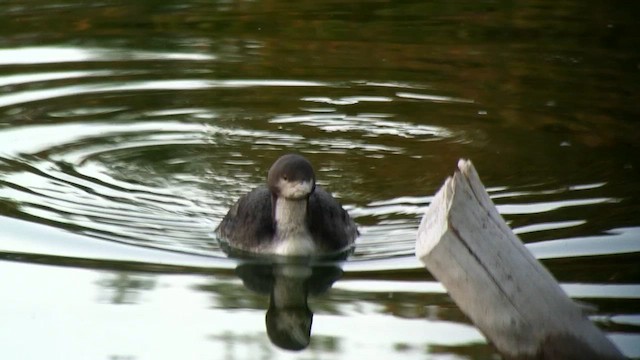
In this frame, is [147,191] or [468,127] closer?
[147,191]

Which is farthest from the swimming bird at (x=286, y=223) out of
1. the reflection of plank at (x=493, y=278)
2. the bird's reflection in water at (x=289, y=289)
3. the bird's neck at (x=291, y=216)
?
the reflection of plank at (x=493, y=278)

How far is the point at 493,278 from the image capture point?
6.15m

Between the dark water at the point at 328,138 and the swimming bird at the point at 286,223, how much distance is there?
0.21m

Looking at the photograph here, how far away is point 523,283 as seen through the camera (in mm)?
6242

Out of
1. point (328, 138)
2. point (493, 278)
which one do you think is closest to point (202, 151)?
point (328, 138)

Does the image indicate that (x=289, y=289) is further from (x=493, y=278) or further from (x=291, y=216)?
(x=493, y=278)

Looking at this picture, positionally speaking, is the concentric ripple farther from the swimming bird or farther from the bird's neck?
the bird's neck

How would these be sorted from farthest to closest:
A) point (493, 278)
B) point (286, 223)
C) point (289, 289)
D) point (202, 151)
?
1. point (202, 151)
2. point (286, 223)
3. point (289, 289)
4. point (493, 278)

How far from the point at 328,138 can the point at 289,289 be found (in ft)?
11.1

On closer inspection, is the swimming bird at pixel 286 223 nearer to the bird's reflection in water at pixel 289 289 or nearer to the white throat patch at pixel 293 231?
the white throat patch at pixel 293 231

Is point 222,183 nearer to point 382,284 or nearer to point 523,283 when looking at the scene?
point 382,284

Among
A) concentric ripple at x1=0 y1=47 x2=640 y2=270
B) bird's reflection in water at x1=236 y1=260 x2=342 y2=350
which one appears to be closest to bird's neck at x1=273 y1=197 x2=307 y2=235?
bird's reflection in water at x1=236 y1=260 x2=342 y2=350

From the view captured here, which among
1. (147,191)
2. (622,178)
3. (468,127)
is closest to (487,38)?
(468,127)

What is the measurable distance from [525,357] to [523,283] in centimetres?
38
